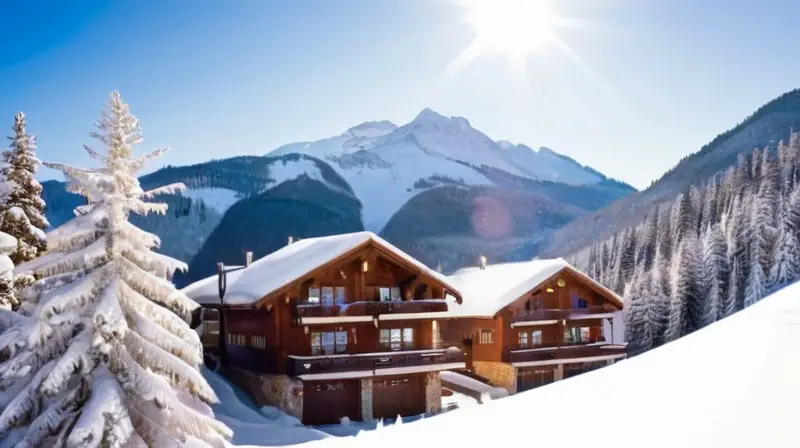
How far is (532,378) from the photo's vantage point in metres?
40.0

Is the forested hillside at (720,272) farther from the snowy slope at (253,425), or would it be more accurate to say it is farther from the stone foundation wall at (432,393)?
the snowy slope at (253,425)

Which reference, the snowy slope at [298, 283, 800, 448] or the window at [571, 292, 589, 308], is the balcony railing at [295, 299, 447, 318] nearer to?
the window at [571, 292, 589, 308]

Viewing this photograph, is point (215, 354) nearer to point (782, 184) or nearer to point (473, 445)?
point (473, 445)

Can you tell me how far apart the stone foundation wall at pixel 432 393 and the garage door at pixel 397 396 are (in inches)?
10.3

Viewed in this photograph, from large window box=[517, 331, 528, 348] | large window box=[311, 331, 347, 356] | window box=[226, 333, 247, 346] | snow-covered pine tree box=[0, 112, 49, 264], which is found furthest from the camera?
large window box=[517, 331, 528, 348]

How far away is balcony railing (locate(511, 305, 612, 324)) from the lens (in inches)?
1538

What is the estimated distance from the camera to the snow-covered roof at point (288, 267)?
98.9 feet

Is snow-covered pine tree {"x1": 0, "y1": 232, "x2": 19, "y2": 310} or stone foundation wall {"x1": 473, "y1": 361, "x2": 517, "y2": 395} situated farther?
stone foundation wall {"x1": 473, "y1": 361, "x2": 517, "y2": 395}

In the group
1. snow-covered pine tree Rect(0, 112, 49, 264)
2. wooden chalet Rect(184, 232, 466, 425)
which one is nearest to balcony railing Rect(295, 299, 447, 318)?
wooden chalet Rect(184, 232, 466, 425)

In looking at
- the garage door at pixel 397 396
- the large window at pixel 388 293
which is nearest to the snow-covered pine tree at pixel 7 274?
the large window at pixel 388 293

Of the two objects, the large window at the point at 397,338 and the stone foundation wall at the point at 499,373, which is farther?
the stone foundation wall at the point at 499,373

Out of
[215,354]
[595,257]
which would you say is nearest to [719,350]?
[215,354]

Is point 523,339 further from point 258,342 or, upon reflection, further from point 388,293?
point 258,342

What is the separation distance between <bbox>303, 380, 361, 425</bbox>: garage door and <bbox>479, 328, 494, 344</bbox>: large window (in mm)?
11256
